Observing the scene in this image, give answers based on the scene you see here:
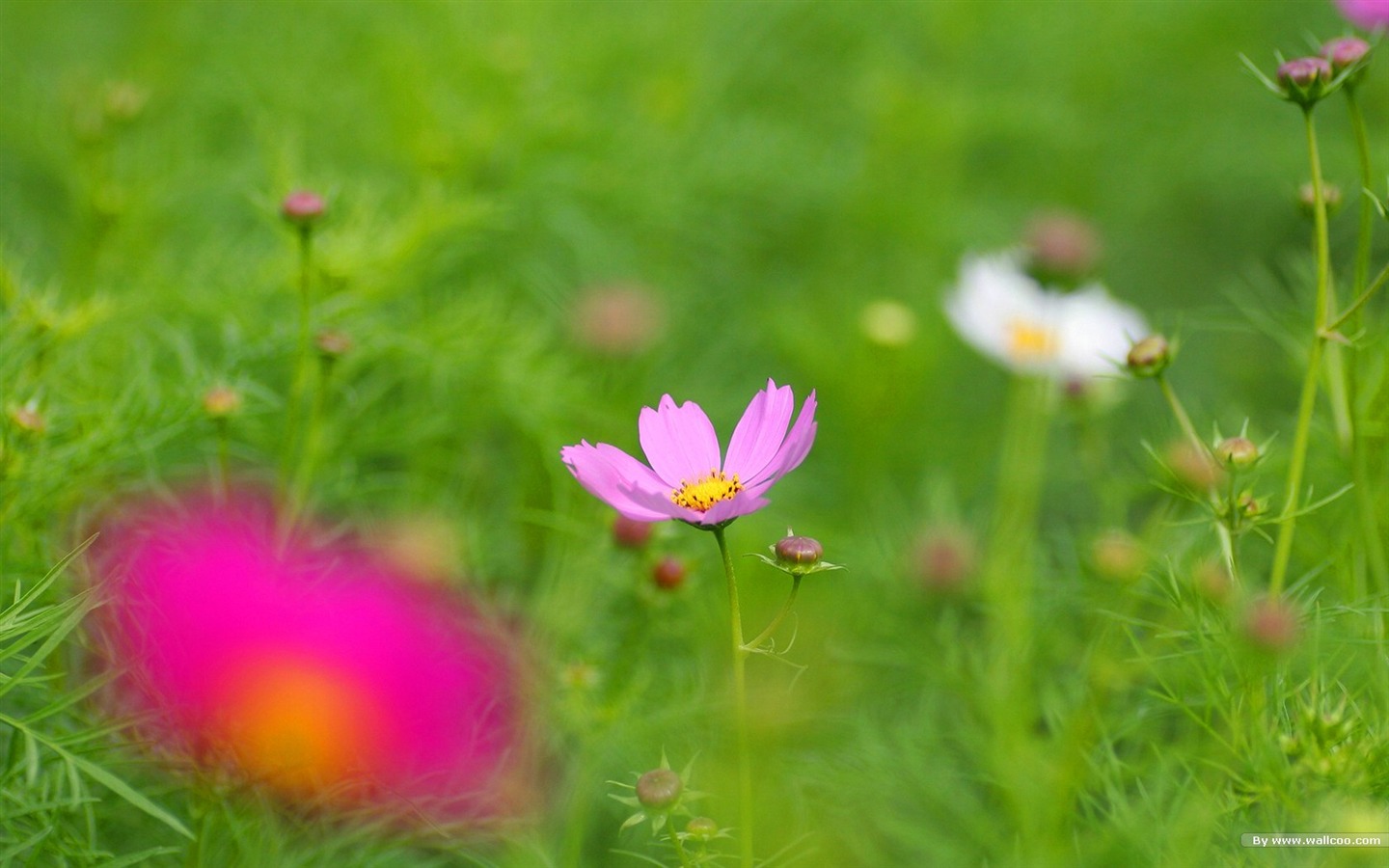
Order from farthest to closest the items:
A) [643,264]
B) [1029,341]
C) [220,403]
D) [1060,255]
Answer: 1. [643,264]
2. [1029,341]
3. [1060,255]
4. [220,403]

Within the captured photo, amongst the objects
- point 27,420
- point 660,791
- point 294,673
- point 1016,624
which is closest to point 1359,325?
point 1016,624

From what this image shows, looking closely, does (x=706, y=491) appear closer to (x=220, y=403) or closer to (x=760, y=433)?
(x=760, y=433)

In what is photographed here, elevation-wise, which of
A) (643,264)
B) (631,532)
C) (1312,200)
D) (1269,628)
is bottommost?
(643,264)

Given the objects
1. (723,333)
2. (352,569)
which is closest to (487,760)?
(352,569)

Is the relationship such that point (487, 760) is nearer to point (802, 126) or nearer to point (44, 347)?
point (44, 347)


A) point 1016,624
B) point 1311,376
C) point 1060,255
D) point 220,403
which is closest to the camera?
point 1311,376

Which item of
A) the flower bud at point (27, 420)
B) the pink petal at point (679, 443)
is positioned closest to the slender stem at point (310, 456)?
the flower bud at point (27, 420)

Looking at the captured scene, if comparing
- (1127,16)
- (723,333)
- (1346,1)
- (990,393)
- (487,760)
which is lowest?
(990,393)
